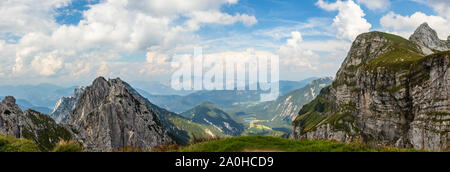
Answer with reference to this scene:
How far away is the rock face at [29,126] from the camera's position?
7444 cm

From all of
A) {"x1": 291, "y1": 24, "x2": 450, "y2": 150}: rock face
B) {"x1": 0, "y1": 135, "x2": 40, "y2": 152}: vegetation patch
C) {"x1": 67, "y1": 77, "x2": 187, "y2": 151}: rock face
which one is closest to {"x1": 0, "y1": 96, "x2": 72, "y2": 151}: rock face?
{"x1": 67, "y1": 77, "x2": 187, "y2": 151}: rock face

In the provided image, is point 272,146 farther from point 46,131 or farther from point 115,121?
point 115,121

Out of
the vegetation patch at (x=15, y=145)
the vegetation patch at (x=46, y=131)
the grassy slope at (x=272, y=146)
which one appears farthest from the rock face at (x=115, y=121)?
the grassy slope at (x=272, y=146)

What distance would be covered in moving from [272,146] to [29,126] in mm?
86309

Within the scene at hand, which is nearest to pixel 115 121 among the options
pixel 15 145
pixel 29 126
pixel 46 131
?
pixel 46 131

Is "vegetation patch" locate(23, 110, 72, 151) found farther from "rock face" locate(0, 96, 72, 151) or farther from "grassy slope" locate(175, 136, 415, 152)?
"grassy slope" locate(175, 136, 415, 152)

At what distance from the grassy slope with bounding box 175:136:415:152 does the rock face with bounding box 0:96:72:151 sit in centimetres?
6708

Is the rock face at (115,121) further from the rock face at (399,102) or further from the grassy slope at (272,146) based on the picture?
the rock face at (399,102)

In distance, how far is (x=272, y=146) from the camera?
22.0 m
